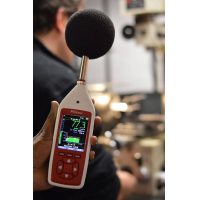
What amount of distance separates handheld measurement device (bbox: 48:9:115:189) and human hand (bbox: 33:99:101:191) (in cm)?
2

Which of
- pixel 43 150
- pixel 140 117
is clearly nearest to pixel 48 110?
pixel 43 150

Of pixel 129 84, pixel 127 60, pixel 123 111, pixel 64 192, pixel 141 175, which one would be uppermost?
pixel 127 60

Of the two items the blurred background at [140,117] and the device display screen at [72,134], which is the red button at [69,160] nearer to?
the device display screen at [72,134]

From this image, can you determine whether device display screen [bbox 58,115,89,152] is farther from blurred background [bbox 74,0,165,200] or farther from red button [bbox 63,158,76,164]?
blurred background [bbox 74,0,165,200]

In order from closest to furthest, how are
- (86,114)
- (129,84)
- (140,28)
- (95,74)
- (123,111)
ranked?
(86,114)
(140,28)
(123,111)
(129,84)
(95,74)

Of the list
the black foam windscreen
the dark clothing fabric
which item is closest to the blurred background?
the dark clothing fabric

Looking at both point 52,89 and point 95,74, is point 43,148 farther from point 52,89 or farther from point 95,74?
point 95,74

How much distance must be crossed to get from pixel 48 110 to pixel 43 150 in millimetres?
144

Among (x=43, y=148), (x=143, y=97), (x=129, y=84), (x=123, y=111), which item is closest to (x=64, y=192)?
(x=43, y=148)

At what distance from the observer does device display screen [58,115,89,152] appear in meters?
0.33

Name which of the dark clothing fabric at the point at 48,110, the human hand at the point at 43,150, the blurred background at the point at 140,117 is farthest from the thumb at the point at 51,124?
the blurred background at the point at 140,117

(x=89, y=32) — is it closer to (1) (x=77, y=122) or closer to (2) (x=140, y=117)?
(1) (x=77, y=122)

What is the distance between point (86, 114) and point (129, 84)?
2253 mm
